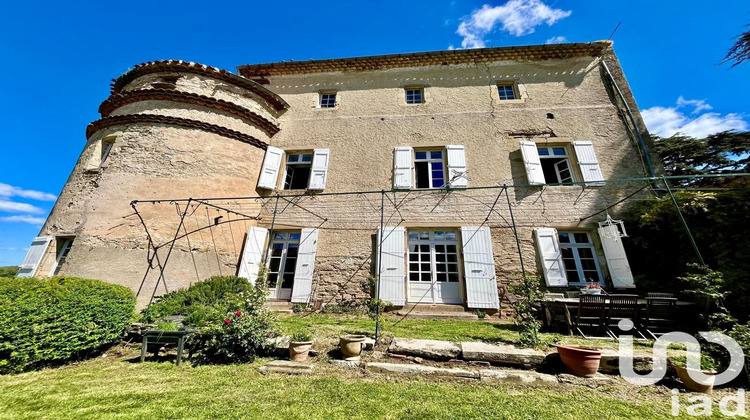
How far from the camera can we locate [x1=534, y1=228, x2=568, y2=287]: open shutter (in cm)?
596

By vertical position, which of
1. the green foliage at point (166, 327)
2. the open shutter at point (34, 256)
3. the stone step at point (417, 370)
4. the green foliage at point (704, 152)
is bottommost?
the stone step at point (417, 370)

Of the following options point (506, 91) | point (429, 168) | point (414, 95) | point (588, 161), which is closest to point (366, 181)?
point (429, 168)

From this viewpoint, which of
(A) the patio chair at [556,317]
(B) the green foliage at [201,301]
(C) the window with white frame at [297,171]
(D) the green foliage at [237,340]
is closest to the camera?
(D) the green foliage at [237,340]

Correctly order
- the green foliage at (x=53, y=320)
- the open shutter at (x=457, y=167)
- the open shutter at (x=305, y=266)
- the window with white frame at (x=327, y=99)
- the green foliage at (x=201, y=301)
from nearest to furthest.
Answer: the green foliage at (x=53, y=320) → the green foliage at (x=201, y=301) → the open shutter at (x=305, y=266) → the open shutter at (x=457, y=167) → the window with white frame at (x=327, y=99)

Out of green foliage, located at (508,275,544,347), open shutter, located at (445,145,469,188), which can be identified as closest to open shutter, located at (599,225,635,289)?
green foliage, located at (508,275,544,347)

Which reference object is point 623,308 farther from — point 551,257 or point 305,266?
point 305,266

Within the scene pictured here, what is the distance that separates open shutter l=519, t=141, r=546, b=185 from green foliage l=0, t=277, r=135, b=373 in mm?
8521

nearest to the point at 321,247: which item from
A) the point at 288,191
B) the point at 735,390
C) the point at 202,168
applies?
the point at 288,191

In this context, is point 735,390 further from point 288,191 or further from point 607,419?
point 288,191

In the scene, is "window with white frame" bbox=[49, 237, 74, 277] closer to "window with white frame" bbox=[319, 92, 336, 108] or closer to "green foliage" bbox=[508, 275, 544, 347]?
"window with white frame" bbox=[319, 92, 336, 108]

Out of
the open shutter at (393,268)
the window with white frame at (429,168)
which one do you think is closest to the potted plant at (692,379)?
the open shutter at (393,268)

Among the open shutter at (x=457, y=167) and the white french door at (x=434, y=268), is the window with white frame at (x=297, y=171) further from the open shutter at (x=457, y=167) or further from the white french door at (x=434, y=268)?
the open shutter at (x=457, y=167)

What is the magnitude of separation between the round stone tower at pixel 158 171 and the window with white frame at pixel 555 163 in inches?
319

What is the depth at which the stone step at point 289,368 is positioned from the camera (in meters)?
3.03
